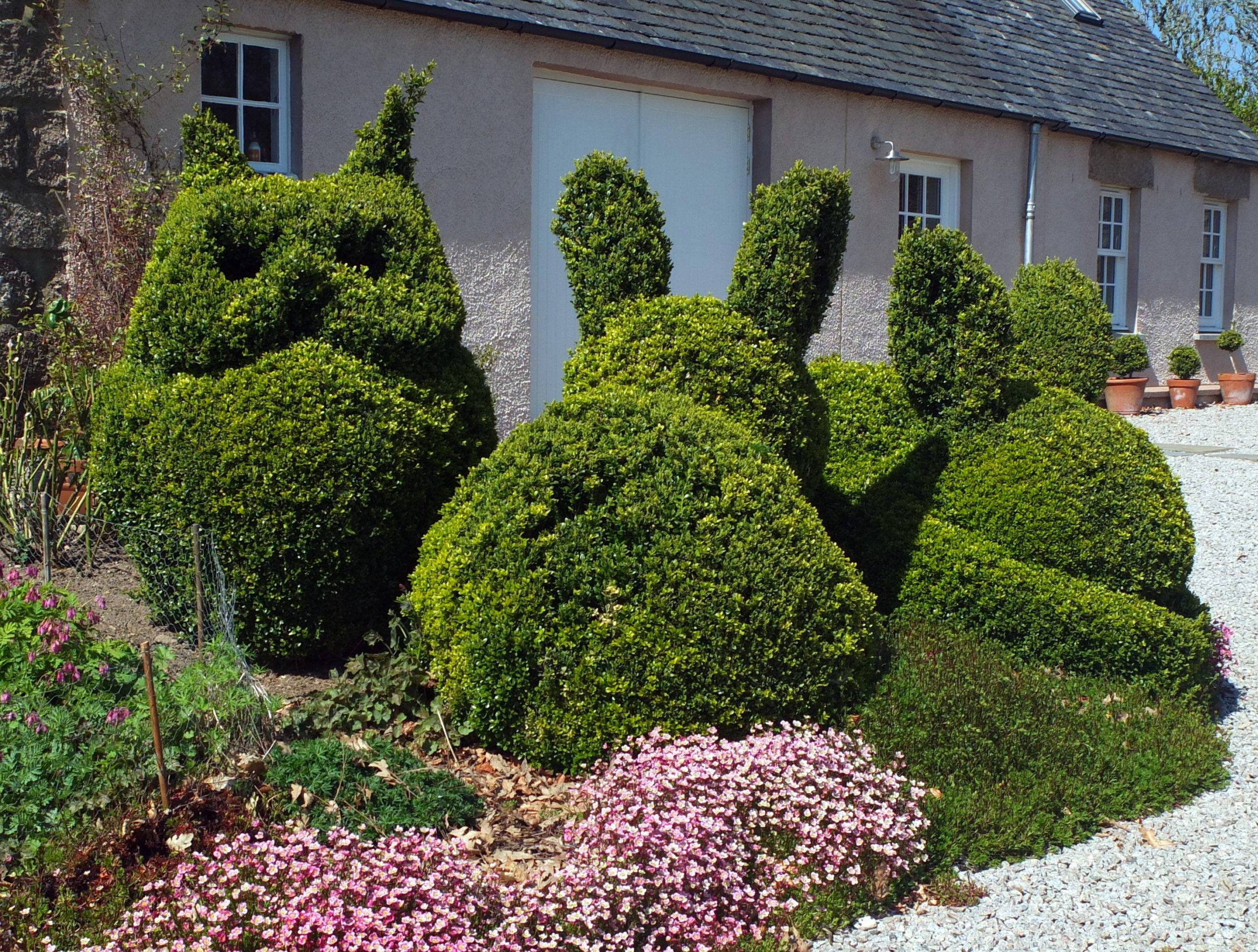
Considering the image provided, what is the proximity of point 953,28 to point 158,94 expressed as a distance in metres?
9.36

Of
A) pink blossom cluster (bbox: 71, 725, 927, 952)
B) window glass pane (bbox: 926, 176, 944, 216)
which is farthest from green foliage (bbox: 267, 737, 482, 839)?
window glass pane (bbox: 926, 176, 944, 216)

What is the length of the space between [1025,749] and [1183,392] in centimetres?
1257

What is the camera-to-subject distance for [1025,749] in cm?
445

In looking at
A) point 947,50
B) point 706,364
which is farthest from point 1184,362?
point 706,364

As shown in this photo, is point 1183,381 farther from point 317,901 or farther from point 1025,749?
point 317,901

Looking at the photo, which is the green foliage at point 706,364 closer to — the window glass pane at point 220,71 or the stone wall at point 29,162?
the stone wall at point 29,162

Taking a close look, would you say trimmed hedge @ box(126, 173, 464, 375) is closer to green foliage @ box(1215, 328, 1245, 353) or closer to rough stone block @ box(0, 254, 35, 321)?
rough stone block @ box(0, 254, 35, 321)

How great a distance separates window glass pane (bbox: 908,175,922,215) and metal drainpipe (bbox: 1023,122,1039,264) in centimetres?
152

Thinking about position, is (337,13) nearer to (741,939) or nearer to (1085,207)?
(741,939)

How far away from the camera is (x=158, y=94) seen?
24.3 feet

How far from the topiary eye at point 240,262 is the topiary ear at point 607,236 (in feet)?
Answer: 4.38

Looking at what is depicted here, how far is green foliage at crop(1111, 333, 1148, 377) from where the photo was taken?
14688 mm

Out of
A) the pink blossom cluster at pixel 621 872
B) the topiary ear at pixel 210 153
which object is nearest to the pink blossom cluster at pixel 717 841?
the pink blossom cluster at pixel 621 872

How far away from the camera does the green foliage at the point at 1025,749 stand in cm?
402
